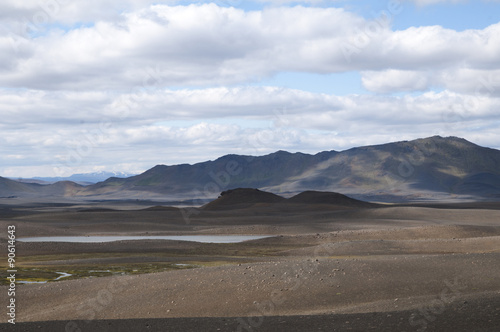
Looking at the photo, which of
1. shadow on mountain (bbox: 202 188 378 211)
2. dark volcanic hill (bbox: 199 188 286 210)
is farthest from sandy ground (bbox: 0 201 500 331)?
dark volcanic hill (bbox: 199 188 286 210)

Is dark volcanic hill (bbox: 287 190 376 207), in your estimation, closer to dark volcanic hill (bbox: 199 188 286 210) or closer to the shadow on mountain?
the shadow on mountain

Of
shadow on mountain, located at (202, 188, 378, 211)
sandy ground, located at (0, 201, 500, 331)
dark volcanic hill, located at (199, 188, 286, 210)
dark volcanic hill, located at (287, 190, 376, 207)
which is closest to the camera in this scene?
sandy ground, located at (0, 201, 500, 331)

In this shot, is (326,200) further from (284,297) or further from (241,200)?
(284,297)

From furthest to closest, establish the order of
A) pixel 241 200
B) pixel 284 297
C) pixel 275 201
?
pixel 241 200
pixel 275 201
pixel 284 297

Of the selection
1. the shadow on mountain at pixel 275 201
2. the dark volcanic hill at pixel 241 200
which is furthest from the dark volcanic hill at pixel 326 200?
the dark volcanic hill at pixel 241 200

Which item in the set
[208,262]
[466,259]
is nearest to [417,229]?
[208,262]

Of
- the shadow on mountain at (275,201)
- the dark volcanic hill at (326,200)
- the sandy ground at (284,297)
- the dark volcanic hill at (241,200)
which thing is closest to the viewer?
the sandy ground at (284,297)

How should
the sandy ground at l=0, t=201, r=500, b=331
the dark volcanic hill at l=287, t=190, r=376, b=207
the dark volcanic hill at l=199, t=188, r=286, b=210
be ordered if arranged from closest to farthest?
the sandy ground at l=0, t=201, r=500, b=331 → the dark volcanic hill at l=199, t=188, r=286, b=210 → the dark volcanic hill at l=287, t=190, r=376, b=207

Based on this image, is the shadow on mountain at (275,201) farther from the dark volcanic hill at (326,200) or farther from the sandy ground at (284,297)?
the sandy ground at (284,297)

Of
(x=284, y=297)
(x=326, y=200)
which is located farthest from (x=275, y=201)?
(x=284, y=297)

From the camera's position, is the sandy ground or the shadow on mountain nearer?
the sandy ground

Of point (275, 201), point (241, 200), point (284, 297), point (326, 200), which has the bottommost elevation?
point (284, 297)

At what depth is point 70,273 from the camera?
120 feet

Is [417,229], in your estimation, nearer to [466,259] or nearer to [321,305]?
[466,259]
